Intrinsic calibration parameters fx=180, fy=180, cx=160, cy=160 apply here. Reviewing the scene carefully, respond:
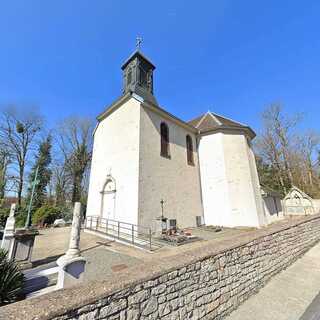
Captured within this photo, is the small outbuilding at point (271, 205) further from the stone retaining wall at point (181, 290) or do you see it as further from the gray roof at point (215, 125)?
the stone retaining wall at point (181, 290)

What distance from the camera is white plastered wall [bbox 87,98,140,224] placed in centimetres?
1045

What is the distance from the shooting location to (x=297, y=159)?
2580 cm

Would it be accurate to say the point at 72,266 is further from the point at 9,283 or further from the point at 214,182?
the point at 214,182

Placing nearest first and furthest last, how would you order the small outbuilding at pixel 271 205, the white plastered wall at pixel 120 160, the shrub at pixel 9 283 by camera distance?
the shrub at pixel 9 283, the white plastered wall at pixel 120 160, the small outbuilding at pixel 271 205

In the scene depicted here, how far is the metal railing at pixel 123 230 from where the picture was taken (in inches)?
346

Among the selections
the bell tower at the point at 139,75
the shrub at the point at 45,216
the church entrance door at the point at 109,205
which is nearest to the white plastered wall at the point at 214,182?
the bell tower at the point at 139,75

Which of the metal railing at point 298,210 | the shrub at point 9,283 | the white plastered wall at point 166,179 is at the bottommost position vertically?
the shrub at point 9,283

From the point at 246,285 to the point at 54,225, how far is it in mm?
16477

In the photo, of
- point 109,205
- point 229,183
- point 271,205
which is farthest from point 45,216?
point 271,205

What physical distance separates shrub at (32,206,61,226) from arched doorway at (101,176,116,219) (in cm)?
808

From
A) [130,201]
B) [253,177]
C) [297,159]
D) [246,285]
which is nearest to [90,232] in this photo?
[130,201]

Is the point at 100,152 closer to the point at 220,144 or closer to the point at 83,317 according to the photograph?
the point at 220,144

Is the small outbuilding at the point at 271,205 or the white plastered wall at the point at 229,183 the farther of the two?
the small outbuilding at the point at 271,205

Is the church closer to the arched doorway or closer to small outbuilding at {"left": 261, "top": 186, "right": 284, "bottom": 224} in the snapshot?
the arched doorway
